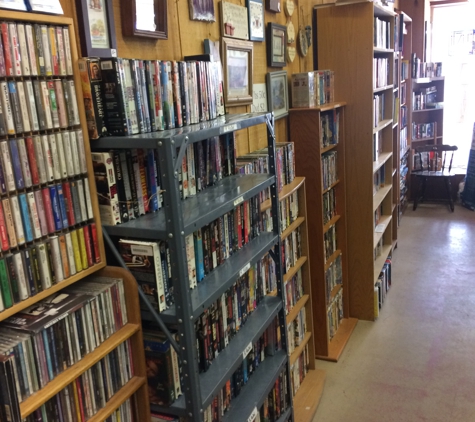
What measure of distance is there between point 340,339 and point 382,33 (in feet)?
7.41

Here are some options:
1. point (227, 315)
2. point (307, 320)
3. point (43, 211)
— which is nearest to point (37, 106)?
point (43, 211)

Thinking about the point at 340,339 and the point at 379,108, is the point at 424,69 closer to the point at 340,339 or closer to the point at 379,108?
the point at 379,108

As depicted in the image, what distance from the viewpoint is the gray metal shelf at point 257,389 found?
1.78 metres

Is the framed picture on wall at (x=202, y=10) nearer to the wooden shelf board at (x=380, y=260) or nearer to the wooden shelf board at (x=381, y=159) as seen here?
the wooden shelf board at (x=381, y=159)

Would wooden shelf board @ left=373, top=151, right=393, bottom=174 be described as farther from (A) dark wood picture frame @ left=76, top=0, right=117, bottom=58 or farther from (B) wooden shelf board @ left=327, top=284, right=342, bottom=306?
(A) dark wood picture frame @ left=76, top=0, right=117, bottom=58

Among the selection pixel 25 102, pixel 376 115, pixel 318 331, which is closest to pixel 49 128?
pixel 25 102

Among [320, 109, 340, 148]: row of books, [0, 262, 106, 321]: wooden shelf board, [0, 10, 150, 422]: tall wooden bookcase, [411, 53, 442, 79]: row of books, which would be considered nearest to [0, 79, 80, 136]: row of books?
[0, 10, 150, 422]: tall wooden bookcase

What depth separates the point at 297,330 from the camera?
271 cm

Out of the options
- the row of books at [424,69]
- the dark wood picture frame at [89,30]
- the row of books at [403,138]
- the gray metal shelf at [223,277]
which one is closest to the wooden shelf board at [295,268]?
the gray metal shelf at [223,277]

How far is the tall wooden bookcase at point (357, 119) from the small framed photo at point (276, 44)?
50cm

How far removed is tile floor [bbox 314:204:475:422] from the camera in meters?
2.55

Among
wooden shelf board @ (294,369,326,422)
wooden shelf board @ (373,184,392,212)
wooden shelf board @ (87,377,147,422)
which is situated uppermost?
wooden shelf board @ (87,377,147,422)

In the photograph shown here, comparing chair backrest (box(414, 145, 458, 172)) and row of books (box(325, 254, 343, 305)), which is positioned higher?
chair backrest (box(414, 145, 458, 172))

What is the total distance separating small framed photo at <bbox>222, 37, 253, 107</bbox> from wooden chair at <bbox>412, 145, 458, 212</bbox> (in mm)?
4396
